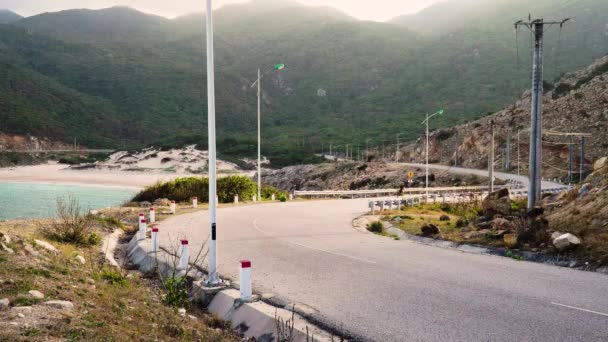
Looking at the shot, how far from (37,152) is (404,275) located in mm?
105013

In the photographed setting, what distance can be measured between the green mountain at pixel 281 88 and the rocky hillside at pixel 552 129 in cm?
3395

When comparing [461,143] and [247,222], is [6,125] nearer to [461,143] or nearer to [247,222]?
A: [461,143]

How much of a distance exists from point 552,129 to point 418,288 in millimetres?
56470

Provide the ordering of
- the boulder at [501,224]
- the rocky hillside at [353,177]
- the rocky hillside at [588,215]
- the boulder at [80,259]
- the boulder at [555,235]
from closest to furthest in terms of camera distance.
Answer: the boulder at [80,259], the rocky hillside at [588,215], the boulder at [555,235], the boulder at [501,224], the rocky hillside at [353,177]

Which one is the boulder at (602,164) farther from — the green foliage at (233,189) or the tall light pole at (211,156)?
the green foliage at (233,189)

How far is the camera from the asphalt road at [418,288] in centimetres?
711

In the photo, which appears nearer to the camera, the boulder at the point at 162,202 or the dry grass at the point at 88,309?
the dry grass at the point at 88,309

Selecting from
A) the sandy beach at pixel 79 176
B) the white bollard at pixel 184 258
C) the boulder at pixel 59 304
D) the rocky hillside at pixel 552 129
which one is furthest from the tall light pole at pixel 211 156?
the sandy beach at pixel 79 176

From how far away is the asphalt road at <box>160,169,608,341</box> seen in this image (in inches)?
280

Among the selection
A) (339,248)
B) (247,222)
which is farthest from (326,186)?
(339,248)

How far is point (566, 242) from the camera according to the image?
12.8 m

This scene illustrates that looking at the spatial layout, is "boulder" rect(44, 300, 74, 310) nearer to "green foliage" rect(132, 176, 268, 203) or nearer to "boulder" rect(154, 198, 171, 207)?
"boulder" rect(154, 198, 171, 207)

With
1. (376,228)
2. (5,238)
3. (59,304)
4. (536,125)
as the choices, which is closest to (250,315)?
(59,304)

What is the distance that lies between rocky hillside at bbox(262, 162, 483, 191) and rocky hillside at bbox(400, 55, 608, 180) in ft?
27.6
